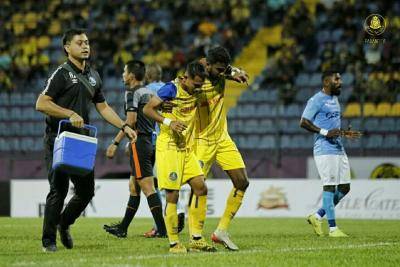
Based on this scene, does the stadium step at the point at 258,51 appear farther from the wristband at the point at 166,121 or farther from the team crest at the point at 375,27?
the wristband at the point at 166,121

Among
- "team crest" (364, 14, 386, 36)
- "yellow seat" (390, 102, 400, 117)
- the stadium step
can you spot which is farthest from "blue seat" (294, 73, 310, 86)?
"yellow seat" (390, 102, 400, 117)

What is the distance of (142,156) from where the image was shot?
41.0 feet

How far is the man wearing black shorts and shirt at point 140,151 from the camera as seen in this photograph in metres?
12.2

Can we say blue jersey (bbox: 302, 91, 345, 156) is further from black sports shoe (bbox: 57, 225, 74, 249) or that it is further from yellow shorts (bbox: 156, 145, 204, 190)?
black sports shoe (bbox: 57, 225, 74, 249)

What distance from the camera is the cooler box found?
9.05 metres

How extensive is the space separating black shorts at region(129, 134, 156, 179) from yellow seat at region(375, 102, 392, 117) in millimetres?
9974

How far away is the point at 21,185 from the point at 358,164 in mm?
8254

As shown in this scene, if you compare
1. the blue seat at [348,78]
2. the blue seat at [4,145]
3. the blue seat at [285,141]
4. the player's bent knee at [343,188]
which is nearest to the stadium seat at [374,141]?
the blue seat at [285,141]

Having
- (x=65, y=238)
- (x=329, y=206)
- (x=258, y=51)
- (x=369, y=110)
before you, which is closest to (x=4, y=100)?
(x=258, y=51)

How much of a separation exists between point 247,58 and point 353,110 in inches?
290

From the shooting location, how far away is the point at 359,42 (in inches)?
993

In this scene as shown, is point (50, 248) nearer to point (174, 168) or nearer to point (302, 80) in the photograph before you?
point (174, 168)

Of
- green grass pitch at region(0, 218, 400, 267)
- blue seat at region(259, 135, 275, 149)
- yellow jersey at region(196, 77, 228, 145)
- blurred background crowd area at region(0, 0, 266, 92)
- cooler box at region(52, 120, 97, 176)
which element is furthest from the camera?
blurred background crowd area at region(0, 0, 266, 92)

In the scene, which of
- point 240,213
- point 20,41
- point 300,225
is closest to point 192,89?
point 300,225
